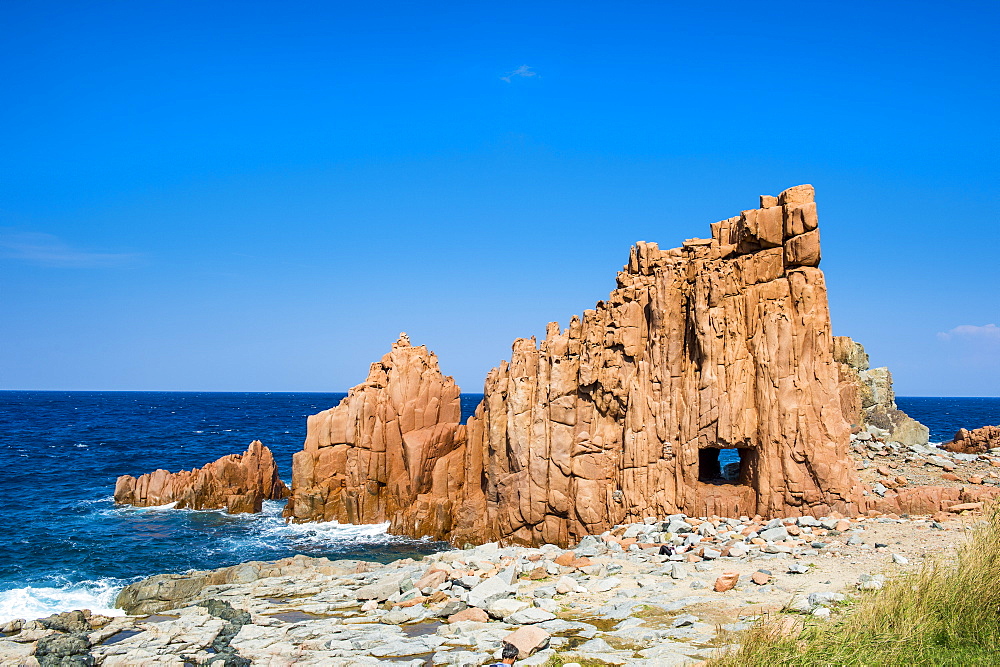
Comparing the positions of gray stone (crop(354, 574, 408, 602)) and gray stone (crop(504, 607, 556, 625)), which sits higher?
gray stone (crop(504, 607, 556, 625))

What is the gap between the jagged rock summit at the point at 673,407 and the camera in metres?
22.8

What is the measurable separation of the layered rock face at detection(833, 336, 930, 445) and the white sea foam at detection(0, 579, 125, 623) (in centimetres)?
3302

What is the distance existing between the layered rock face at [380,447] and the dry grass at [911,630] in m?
24.1

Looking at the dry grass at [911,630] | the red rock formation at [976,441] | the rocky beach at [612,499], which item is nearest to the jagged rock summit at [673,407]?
the rocky beach at [612,499]

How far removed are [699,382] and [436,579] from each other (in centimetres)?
1202

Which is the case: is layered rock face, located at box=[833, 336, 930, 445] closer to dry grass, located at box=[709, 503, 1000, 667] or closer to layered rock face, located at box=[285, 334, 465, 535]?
layered rock face, located at box=[285, 334, 465, 535]

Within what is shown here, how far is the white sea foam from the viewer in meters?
20.2

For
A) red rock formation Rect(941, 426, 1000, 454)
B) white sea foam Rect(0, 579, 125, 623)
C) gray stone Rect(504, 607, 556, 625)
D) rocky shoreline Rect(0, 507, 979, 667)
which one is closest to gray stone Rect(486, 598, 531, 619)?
rocky shoreline Rect(0, 507, 979, 667)

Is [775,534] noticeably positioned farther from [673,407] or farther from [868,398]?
[868,398]

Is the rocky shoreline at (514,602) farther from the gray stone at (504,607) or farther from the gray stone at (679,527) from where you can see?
the gray stone at (679,527)

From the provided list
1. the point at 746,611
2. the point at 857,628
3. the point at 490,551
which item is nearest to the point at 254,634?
the point at 490,551

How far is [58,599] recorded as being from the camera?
2222 centimetres

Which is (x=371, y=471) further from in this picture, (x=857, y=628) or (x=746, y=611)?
(x=857, y=628)

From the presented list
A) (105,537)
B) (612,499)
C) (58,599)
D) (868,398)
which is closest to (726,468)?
(612,499)
